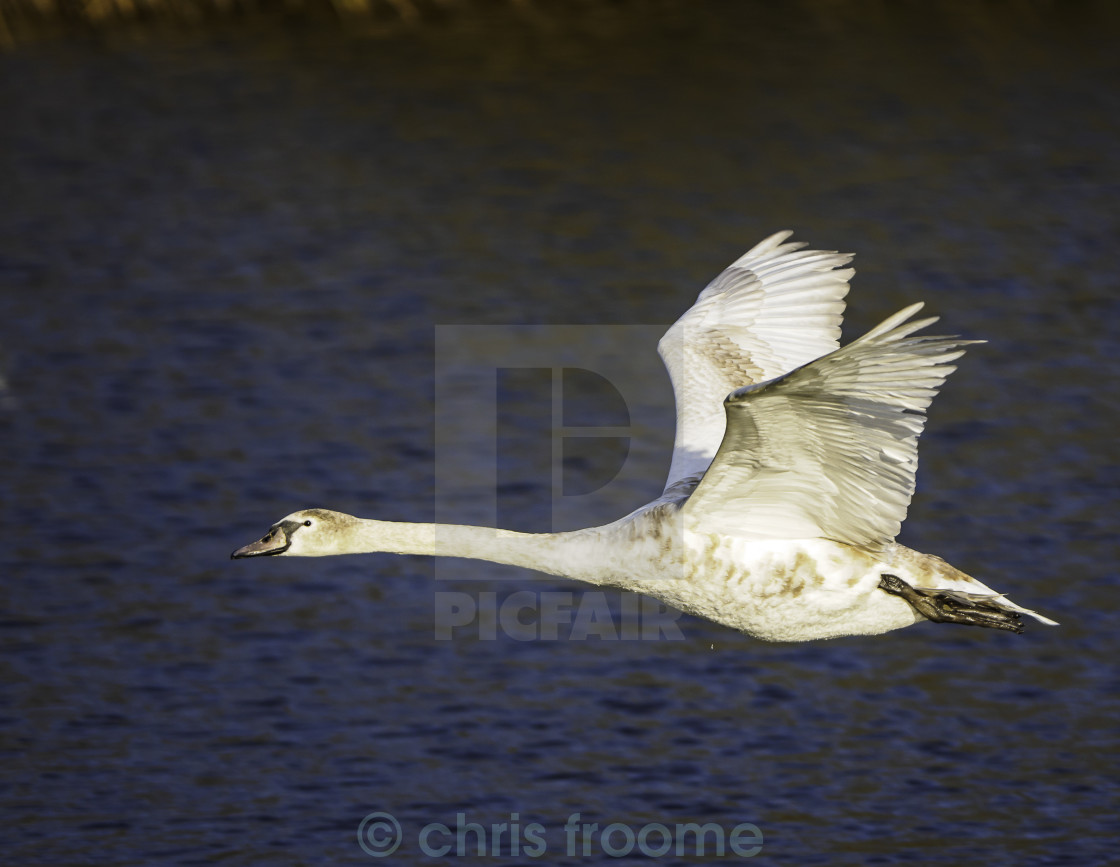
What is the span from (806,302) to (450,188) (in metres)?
14.5

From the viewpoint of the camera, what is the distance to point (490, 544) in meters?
9.97

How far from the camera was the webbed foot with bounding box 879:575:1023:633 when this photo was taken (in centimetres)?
995

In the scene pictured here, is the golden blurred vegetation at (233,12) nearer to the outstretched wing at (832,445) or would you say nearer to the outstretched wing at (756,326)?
the outstretched wing at (756,326)

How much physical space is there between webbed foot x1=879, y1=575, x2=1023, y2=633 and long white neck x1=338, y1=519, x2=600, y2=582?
5.50 feet

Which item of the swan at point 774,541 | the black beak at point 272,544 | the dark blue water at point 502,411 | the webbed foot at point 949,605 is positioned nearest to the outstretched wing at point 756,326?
the swan at point 774,541

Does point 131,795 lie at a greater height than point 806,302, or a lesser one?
lesser

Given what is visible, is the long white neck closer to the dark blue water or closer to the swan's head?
the swan's head

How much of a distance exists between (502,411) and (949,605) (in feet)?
33.3

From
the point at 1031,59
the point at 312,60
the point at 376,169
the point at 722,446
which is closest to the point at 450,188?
the point at 376,169

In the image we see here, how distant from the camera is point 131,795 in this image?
13.8m

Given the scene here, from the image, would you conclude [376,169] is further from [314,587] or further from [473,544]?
[473,544]

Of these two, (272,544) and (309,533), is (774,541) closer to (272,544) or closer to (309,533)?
(309,533)

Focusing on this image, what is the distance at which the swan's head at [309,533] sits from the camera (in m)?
10.2

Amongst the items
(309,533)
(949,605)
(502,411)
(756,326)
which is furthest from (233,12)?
(949,605)
